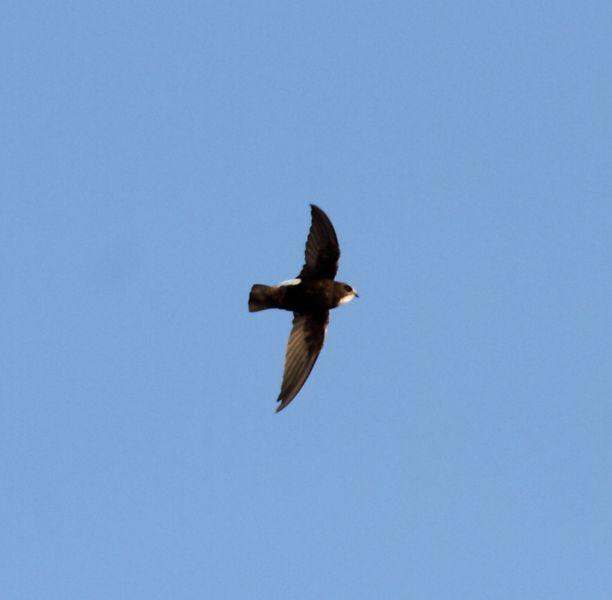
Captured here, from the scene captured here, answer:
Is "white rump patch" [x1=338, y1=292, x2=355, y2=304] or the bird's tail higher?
"white rump patch" [x1=338, y1=292, x2=355, y2=304]

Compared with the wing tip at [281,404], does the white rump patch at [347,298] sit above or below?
above

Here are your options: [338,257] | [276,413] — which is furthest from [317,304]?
[276,413]

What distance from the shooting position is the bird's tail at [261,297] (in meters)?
15.3

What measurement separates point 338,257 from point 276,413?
2.33 m

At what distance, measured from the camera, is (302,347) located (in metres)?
16.0

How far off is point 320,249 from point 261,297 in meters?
1.05

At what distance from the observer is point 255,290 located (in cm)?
1530

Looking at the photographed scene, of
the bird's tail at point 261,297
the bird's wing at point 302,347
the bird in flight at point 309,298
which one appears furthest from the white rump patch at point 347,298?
the bird's tail at point 261,297

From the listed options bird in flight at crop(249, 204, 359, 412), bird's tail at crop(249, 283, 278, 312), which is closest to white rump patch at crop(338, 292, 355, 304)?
bird in flight at crop(249, 204, 359, 412)

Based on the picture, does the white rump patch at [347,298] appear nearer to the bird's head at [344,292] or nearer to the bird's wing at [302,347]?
the bird's head at [344,292]

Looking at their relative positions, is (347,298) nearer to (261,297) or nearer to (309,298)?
(309,298)

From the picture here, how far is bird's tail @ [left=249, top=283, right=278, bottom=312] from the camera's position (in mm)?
15297

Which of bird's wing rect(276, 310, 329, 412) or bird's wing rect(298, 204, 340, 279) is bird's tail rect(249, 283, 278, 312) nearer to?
bird's wing rect(298, 204, 340, 279)

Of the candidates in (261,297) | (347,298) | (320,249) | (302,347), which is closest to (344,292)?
(347,298)
